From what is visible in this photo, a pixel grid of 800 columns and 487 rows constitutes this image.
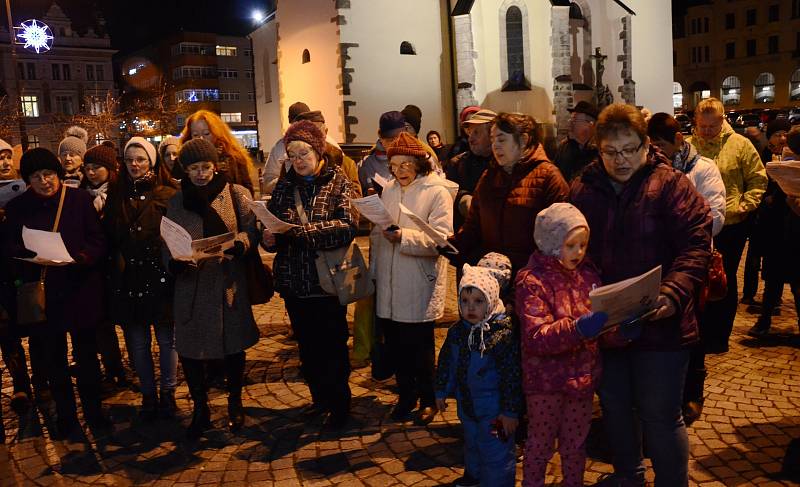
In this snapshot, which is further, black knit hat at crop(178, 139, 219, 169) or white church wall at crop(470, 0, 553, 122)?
white church wall at crop(470, 0, 553, 122)

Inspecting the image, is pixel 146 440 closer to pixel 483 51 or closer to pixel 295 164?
pixel 295 164

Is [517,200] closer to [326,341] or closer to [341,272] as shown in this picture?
[341,272]

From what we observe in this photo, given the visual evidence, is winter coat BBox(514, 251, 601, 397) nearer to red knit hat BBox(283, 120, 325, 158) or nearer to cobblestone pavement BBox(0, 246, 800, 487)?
cobblestone pavement BBox(0, 246, 800, 487)

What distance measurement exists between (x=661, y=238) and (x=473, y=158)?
2880mm

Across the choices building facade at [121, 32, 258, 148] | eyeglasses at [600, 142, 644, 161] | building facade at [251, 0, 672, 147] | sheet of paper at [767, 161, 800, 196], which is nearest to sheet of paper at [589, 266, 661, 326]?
eyeglasses at [600, 142, 644, 161]

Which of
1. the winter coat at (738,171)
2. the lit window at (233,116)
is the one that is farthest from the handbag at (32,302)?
the lit window at (233,116)

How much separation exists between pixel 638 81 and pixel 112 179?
100 ft

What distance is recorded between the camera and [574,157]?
6.27 m

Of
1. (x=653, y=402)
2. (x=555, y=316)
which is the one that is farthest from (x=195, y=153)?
(x=653, y=402)

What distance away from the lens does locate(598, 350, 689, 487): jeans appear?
10.6 feet

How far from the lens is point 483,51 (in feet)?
84.3

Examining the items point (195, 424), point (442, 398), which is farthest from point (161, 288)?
point (442, 398)

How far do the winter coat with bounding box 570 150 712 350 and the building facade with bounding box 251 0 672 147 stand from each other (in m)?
21.7

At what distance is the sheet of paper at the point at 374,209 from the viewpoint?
4273 millimetres
